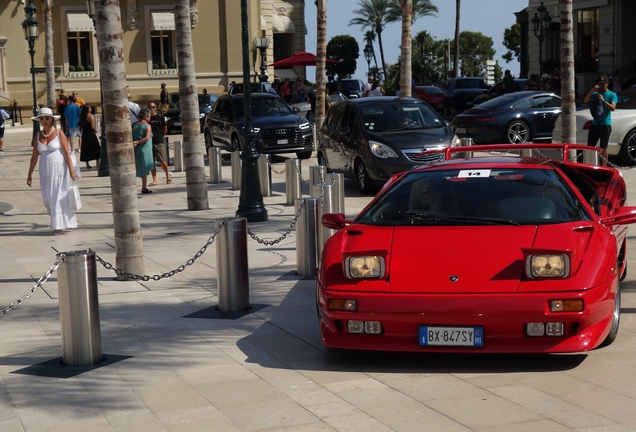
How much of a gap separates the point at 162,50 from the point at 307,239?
143 feet

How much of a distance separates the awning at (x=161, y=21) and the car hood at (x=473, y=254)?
46.2 m

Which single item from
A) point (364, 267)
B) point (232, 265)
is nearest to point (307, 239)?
point (232, 265)

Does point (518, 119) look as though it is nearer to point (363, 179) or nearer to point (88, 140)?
point (363, 179)

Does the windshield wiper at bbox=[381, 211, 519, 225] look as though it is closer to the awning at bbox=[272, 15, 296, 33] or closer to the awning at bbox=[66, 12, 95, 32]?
the awning at bbox=[66, 12, 95, 32]

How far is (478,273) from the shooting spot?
258 inches

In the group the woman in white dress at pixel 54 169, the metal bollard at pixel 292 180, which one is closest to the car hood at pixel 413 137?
the metal bollard at pixel 292 180

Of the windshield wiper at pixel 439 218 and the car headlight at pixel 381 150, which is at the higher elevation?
the windshield wiper at pixel 439 218

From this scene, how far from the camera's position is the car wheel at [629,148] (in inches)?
841

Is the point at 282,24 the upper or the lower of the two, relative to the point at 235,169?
upper

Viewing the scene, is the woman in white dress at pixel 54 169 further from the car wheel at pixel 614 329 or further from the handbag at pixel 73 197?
the car wheel at pixel 614 329

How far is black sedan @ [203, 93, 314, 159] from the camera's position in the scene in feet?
82.5

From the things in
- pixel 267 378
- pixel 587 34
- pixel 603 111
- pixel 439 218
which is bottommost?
pixel 267 378

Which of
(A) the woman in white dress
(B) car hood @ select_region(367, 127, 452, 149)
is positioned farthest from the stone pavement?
(B) car hood @ select_region(367, 127, 452, 149)

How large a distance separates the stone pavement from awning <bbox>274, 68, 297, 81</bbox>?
5520cm
